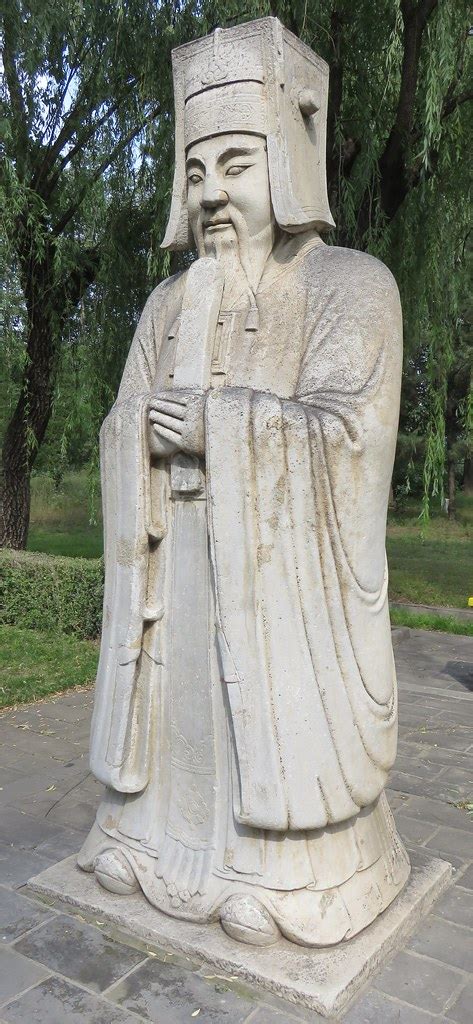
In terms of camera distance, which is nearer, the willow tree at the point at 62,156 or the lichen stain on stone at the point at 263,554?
the lichen stain on stone at the point at 263,554

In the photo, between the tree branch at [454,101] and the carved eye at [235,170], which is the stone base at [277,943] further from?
the tree branch at [454,101]

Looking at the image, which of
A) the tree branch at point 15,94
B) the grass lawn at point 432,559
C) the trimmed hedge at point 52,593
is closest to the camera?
the tree branch at point 15,94

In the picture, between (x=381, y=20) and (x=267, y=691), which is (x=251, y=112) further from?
(x=381, y=20)

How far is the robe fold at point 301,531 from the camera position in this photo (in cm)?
260

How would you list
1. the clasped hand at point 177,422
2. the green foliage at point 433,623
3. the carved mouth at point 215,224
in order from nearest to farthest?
the clasped hand at point 177,422
the carved mouth at point 215,224
the green foliage at point 433,623

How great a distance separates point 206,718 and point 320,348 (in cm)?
137

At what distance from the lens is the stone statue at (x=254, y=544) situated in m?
2.63

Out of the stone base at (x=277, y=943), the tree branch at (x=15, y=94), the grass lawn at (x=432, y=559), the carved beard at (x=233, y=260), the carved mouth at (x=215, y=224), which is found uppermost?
the tree branch at (x=15, y=94)

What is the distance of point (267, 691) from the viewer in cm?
265

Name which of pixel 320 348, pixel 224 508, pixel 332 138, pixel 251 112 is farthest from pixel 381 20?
pixel 224 508

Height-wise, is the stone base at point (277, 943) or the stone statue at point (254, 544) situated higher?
the stone statue at point (254, 544)

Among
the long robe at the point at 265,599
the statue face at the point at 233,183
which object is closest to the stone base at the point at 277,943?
the long robe at the point at 265,599

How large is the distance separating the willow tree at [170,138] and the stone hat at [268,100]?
133 inches

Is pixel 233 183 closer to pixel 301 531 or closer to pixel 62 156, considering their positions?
pixel 301 531
